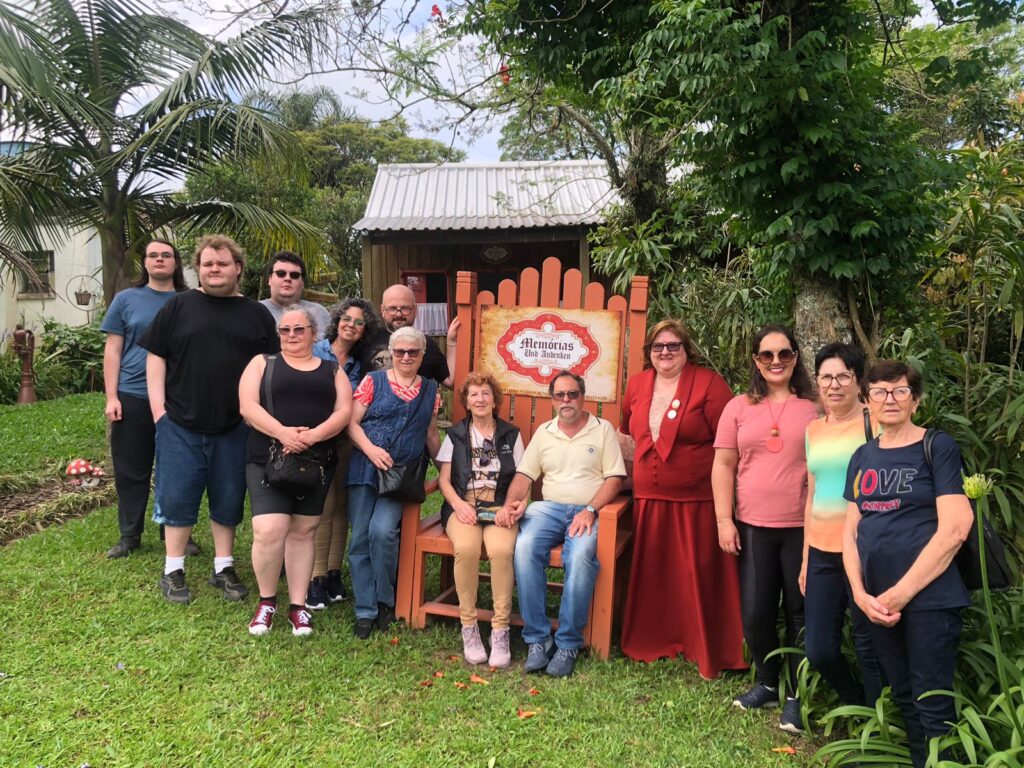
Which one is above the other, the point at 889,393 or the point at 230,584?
the point at 889,393

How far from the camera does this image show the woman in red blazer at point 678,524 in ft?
11.2

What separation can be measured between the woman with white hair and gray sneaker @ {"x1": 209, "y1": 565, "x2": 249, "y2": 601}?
0.73 meters

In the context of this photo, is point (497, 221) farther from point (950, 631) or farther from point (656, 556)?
point (950, 631)

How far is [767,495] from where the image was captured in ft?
9.71

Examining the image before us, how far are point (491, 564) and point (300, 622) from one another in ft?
3.17

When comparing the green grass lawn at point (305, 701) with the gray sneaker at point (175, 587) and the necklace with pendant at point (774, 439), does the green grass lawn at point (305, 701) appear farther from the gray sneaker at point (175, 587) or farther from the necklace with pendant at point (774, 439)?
the necklace with pendant at point (774, 439)

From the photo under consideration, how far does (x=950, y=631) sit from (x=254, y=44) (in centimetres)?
691

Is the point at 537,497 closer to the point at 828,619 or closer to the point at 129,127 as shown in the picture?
the point at 828,619

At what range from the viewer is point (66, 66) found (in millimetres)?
6551

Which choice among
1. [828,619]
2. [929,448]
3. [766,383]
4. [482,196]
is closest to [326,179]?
[482,196]

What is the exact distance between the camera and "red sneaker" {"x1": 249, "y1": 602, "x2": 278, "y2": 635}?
12.0 feet

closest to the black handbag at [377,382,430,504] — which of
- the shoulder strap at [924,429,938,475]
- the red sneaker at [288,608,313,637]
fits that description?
the red sneaker at [288,608,313,637]

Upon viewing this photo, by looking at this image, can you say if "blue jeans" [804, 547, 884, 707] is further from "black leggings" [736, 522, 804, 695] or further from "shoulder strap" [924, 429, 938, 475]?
"shoulder strap" [924, 429, 938, 475]

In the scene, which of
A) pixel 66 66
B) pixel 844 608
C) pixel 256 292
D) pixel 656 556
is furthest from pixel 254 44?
pixel 256 292
